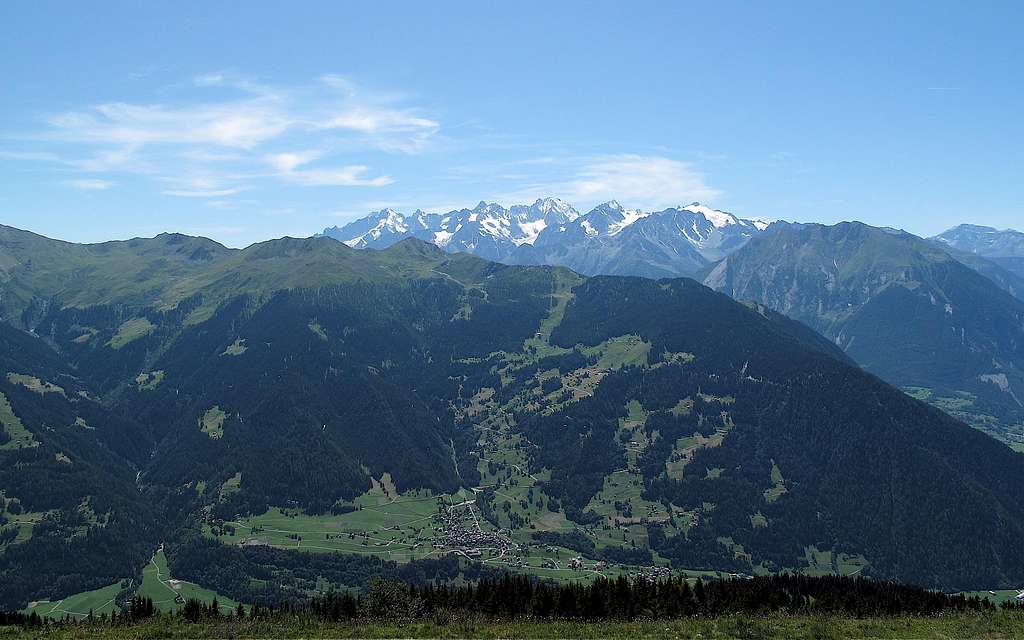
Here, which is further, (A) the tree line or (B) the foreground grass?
(A) the tree line

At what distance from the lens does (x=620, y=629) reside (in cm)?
11581

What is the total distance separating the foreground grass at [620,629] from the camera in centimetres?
10919

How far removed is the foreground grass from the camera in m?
109

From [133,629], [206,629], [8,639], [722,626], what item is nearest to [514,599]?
[722,626]

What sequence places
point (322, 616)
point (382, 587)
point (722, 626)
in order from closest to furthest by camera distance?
point (722, 626) < point (322, 616) < point (382, 587)

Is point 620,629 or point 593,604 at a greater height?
point 620,629

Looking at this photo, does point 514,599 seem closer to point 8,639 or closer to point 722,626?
point 722,626

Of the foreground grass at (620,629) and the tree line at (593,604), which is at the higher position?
the foreground grass at (620,629)

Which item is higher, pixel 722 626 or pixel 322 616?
pixel 722 626

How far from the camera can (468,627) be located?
120m

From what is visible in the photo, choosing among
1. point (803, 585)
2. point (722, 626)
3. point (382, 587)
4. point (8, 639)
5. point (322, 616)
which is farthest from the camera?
point (803, 585)

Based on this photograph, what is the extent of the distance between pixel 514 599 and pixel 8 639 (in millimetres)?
84131

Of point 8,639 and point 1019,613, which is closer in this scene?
point 8,639

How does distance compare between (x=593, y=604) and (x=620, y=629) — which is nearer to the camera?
(x=620, y=629)
